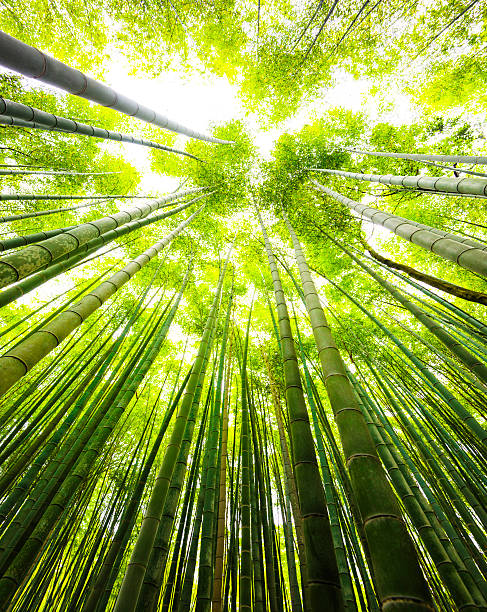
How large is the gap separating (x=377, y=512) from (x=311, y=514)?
260 millimetres

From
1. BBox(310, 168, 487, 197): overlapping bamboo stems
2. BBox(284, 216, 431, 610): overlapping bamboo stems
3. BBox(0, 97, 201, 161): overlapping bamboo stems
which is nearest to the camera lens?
BBox(284, 216, 431, 610): overlapping bamboo stems

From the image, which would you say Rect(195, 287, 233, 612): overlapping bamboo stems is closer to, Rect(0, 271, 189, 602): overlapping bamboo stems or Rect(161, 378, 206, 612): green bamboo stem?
Rect(161, 378, 206, 612): green bamboo stem

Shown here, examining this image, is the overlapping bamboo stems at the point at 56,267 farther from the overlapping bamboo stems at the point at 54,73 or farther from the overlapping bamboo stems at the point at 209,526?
the overlapping bamboo stems at the point at 209,526

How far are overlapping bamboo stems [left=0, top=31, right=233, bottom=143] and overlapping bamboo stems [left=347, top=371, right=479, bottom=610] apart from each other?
250 centimetres

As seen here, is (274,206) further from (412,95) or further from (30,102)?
(30,102)

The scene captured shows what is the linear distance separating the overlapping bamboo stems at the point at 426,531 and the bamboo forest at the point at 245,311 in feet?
0.06

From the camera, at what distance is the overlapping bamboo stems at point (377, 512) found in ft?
1.99

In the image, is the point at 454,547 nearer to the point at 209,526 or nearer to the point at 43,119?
the point at 209,526

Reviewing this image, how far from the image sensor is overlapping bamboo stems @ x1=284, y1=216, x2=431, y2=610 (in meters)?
0.61

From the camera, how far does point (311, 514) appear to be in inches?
35.6

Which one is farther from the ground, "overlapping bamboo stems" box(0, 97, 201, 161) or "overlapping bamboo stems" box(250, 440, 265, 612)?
"overlapping bamboo stems" box(0, 97, 201, 161)

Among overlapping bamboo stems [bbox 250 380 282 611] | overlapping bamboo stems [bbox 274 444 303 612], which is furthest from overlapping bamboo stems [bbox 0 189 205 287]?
overlapping bamboo stems [bbox 274 444 303 612]

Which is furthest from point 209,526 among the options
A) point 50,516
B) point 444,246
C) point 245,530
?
point 444,246

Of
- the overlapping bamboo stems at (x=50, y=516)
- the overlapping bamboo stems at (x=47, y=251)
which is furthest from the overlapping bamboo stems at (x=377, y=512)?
the overlapping bamboo stems at (x=50, y=516)
